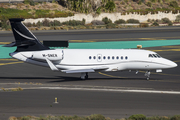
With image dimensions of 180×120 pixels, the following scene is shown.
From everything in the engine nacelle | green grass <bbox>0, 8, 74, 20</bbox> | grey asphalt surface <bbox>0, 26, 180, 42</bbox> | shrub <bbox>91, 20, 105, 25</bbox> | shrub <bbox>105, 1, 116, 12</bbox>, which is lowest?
grey asphalt surface <bbox>0, 26, 180, 42</bbox>

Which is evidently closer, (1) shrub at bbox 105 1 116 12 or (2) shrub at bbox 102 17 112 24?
(2) shrub at bbox 102 17 112 24

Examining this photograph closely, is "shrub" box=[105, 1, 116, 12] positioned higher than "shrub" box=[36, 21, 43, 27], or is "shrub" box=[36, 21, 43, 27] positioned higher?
"shrub" box=[105, 1, 116, 12]

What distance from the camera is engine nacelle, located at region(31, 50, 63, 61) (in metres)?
34.3

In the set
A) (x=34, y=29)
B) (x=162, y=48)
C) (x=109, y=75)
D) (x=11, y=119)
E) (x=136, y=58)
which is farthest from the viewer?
(x=34, y=29)

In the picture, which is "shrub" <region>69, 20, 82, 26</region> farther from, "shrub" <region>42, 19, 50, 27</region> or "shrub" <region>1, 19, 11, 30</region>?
"shrub" <region>1, 19, 11, 30</region>

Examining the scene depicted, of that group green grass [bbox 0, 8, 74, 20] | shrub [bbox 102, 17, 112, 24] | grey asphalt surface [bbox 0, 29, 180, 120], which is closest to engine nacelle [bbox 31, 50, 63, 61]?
grey asphalt surface [bbox 0, 29, 180, 120]

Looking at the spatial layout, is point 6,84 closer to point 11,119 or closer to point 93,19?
point 11,119

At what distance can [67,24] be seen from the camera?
395ft

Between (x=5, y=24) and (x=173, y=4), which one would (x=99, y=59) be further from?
(x=173, y=4)

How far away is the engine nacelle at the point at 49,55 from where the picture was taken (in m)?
34.3

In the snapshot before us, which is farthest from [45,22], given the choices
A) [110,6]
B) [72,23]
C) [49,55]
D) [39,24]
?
[49,55]

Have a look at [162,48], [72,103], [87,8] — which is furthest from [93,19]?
[72,103]

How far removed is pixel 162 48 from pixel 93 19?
6718 centimetres

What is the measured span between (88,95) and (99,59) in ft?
27.7
